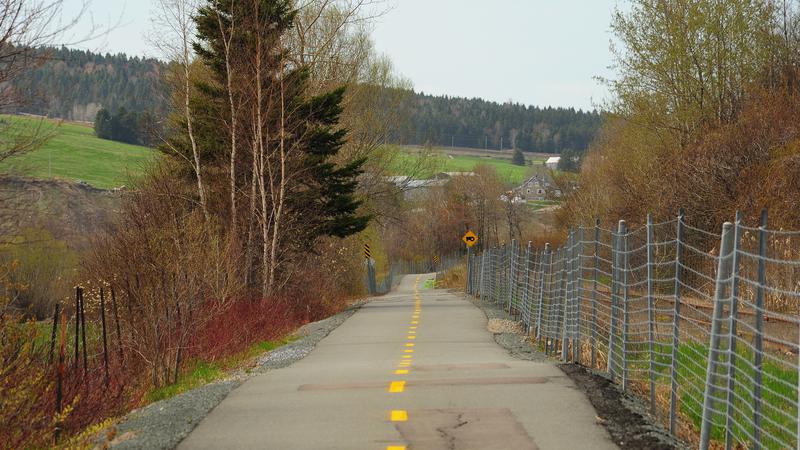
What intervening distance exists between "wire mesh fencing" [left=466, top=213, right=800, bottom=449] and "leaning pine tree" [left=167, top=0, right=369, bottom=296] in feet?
22.7

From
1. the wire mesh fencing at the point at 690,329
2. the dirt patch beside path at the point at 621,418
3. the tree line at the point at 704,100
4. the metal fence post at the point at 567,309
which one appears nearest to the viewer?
the wire mesh fencing at the point at 690,329

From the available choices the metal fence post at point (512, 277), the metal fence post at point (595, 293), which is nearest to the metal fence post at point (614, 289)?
the metal fence post at point (595, 293)

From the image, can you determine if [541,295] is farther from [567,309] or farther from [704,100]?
[704,100]

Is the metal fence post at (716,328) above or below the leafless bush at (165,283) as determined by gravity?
above

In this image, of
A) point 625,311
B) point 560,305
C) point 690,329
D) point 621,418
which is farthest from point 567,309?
point 690,329

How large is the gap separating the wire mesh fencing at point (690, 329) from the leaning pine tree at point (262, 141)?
6920 millimetres

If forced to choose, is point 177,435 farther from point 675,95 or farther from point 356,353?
point 675,95

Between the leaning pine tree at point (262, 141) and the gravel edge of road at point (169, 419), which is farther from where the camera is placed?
the leaning pine tree at point (262, 141)

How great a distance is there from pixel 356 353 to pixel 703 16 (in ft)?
77.9

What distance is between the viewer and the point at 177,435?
392 inches

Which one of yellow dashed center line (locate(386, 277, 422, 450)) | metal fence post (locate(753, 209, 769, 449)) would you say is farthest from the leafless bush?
metal fence post (locate(753, 209, 769, 449))

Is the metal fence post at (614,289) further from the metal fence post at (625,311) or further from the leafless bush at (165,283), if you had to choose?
the leafless bush at (165,283)

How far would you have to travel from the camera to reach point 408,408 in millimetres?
11234

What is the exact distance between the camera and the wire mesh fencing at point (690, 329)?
320 inches
